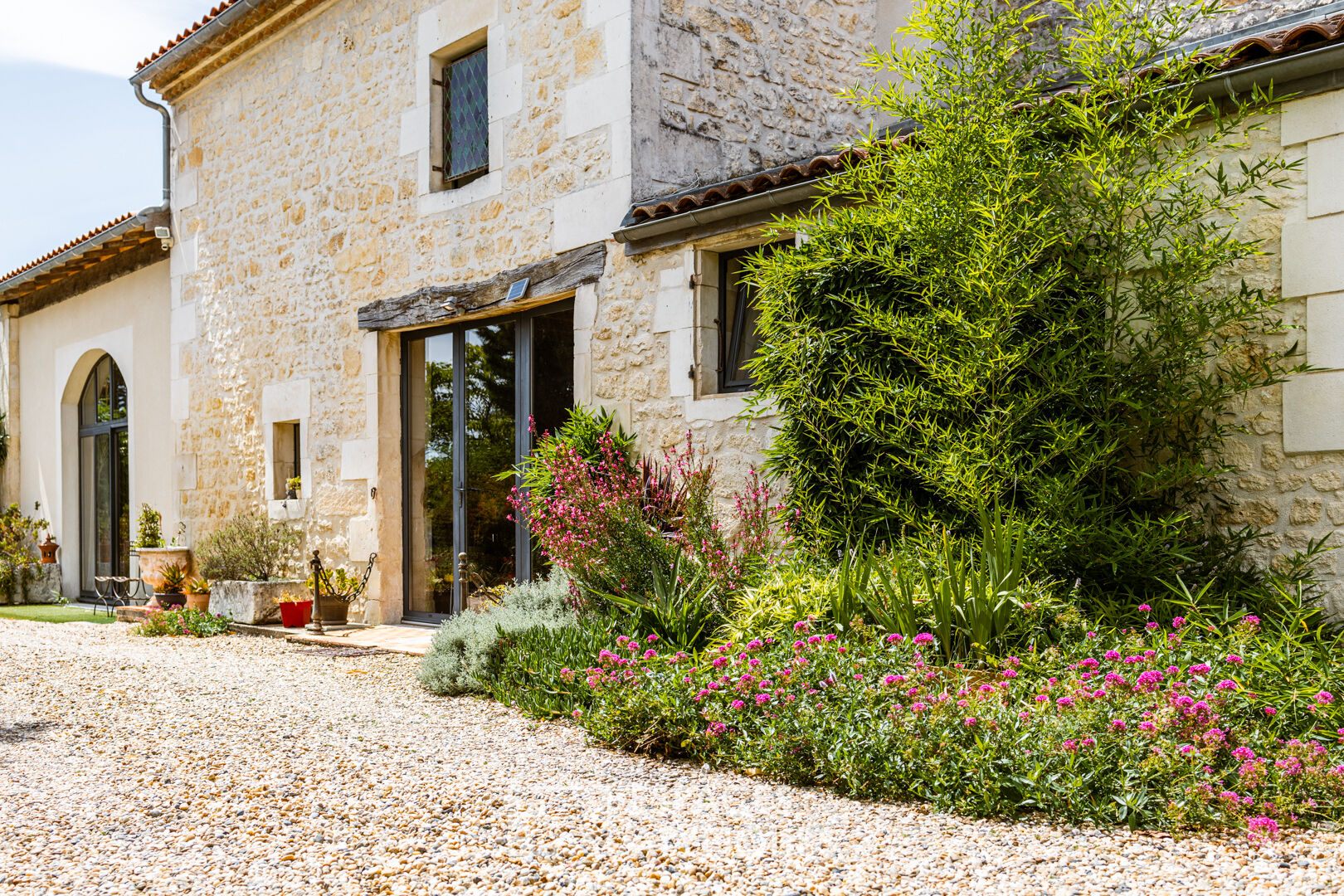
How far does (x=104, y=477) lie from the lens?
1192 centimetres

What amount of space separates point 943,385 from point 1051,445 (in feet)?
1.67

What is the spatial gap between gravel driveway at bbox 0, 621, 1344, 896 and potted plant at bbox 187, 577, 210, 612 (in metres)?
4.72

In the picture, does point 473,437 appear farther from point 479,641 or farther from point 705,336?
point 479,641

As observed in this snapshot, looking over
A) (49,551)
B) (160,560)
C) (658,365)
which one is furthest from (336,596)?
(49,551)

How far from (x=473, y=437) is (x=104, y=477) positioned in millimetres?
6398

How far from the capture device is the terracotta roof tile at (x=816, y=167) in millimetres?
4145

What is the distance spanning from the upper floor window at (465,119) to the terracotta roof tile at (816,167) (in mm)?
1845

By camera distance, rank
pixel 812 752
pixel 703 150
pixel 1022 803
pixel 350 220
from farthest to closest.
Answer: pixel 350 220 < pixel 703 150 < pixel 812 752 < pixel 1022 803

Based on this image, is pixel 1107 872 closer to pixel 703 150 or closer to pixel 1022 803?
pixel 1022 803

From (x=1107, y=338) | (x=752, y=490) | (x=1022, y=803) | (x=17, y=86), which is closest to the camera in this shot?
(x=1022, y=803)

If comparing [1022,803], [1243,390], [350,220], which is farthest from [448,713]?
[350,220]

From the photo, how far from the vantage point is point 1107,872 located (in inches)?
96.7

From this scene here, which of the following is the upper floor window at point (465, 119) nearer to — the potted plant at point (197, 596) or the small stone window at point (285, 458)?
the small stone window at point (285, 458)

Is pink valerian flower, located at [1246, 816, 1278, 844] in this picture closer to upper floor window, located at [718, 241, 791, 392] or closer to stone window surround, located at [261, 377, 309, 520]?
upper floor window, located at [718, 241, 791, 392]
